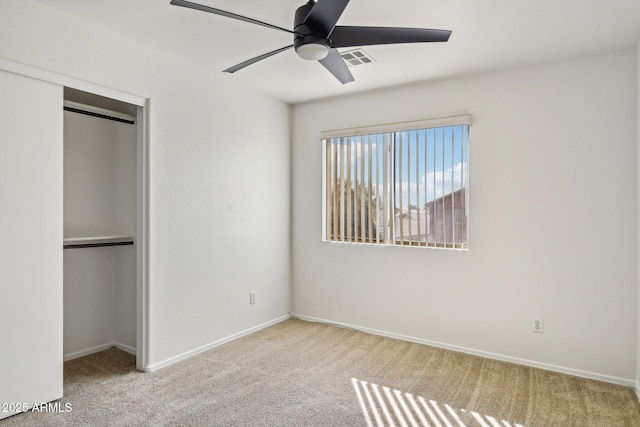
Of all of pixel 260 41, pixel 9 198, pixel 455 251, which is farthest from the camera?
pixel 455 251

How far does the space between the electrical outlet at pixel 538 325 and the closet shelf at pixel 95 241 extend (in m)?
3.60

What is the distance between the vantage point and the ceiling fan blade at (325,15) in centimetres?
177

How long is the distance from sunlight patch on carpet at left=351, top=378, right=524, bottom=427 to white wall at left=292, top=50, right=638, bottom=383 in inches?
44.3

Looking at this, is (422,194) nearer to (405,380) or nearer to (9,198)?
(405,380)

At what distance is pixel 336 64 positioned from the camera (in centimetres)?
246

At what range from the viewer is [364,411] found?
251 cm

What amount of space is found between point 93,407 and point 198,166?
1.97 meters

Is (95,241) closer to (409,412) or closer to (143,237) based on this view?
(143,237)

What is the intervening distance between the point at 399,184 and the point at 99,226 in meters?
2.90

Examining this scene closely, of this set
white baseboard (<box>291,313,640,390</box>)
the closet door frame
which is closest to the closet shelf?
the closet door frame

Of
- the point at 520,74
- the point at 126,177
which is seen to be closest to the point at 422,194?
the point at 520,74

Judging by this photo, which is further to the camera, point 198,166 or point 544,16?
point 198,166

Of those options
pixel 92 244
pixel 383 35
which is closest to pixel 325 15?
pixel 383 35

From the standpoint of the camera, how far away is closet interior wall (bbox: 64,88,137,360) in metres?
3.39
